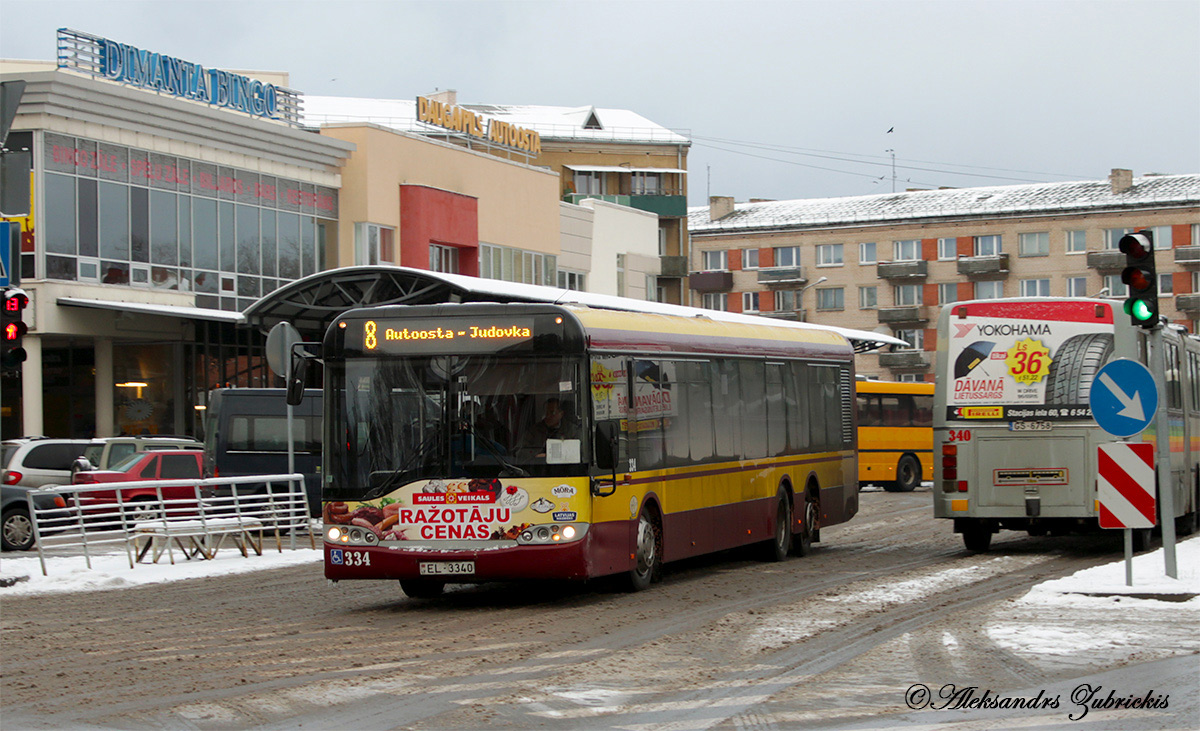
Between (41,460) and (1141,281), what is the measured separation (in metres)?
19.3

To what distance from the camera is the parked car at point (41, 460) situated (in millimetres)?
26609

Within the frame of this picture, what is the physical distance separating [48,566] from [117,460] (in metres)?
9.75

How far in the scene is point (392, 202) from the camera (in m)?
47.4

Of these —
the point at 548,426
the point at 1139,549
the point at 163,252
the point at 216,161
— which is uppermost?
the point at 216,161

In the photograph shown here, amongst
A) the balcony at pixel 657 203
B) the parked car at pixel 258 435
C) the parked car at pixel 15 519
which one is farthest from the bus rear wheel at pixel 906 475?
the balcony at pixel 657 203

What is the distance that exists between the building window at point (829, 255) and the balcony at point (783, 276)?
4.53 ft

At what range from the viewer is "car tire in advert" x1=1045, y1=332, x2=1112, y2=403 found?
1945cm

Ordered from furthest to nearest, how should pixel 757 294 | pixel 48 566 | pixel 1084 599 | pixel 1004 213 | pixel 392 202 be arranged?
pixel 757 294, pixel 1004 213, pixel 392 202, pixel 48 566, pixel 1084 599

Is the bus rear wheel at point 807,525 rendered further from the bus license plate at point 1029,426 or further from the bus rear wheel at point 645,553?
the bus rear wheel at point 645,553

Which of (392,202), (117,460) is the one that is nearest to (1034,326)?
(117,460)

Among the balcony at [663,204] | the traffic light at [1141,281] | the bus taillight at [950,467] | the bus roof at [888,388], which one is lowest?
the bus taillight at [950,467]

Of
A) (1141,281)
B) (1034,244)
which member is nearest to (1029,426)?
(1141,281)

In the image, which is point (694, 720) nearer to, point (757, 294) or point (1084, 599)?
point (1084, 599)

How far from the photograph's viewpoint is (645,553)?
15.9m
